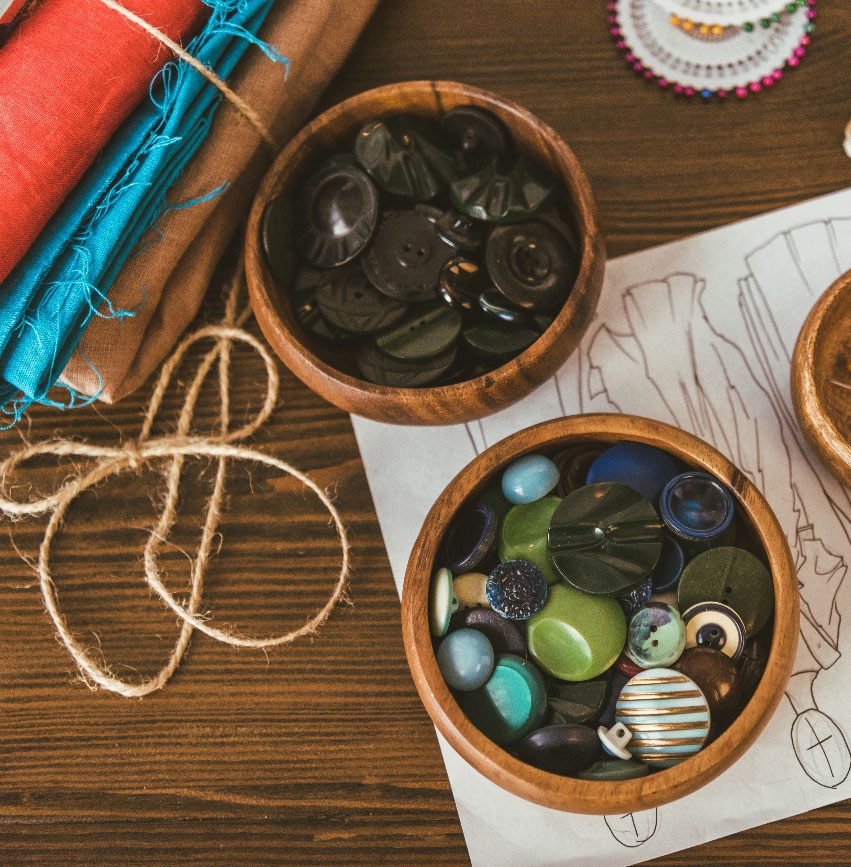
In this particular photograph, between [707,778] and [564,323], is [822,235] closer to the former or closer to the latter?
[564,323]

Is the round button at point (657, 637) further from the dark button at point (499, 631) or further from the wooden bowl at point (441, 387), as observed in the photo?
the wooden bowl at point (441, 387)

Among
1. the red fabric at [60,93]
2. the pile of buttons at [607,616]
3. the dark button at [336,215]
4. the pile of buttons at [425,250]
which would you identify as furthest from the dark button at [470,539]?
the red fabric at [60,93]

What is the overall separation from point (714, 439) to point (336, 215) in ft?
1.15

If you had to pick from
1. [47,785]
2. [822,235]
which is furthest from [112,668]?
[822,235]

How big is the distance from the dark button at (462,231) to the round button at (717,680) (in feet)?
1.09

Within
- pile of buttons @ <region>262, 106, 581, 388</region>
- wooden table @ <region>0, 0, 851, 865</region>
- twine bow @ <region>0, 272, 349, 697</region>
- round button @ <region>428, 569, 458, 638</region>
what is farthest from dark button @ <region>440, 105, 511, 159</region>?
round button @ <region>428, 569, 458, 638</region>

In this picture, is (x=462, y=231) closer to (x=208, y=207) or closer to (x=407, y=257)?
(x=407, y=257)

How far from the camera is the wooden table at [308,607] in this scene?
27.0 inches

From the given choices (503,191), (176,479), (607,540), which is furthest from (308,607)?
(503,191)

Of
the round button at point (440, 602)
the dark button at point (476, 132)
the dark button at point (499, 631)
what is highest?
the dark button at point (476, 132)

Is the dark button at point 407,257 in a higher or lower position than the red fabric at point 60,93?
lower

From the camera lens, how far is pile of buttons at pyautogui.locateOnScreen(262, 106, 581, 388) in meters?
0.65

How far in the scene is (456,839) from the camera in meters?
0.67

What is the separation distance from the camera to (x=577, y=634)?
0.60 metres
